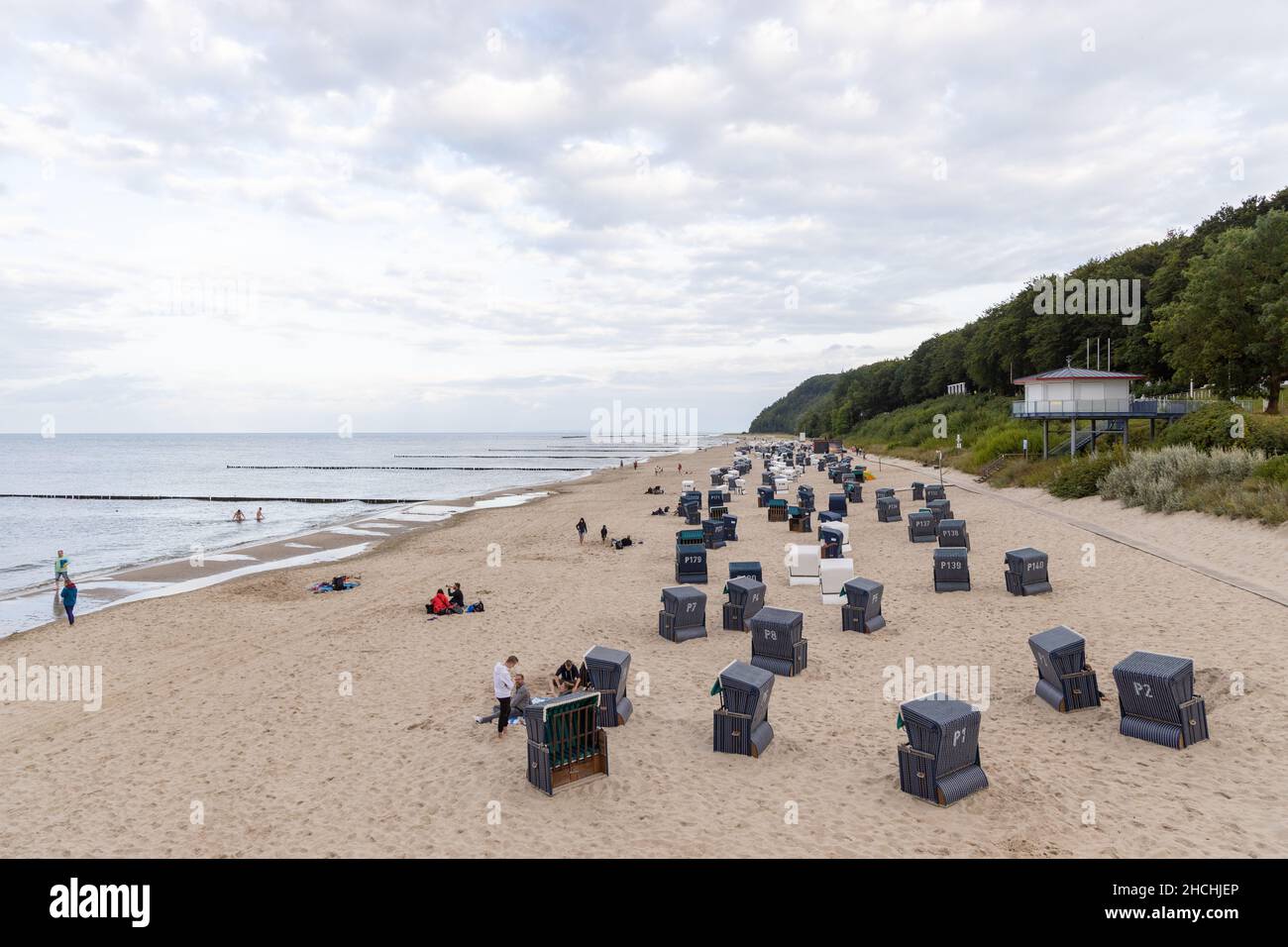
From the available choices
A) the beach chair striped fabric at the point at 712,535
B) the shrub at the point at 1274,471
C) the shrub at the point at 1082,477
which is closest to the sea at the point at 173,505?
the beach chair striped fabric at the point at 712,535

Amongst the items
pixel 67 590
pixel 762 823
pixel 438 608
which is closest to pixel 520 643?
pixel 438 608

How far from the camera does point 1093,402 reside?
126ft

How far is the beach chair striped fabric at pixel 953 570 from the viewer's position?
18.5 m

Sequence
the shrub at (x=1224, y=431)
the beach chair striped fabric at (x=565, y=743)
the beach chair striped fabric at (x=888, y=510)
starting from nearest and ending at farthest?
the beach chair striped fabric at (x=565, y=743) → the shrub at (x=1224, y=431) → the beach chair striped fabric at (x=888, y=510)

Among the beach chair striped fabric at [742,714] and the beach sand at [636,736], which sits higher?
the beach chair striped fabric at [742,714]

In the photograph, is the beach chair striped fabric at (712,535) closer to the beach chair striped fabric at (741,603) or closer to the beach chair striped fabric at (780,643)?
the beach chair striped fabric at (741,603)

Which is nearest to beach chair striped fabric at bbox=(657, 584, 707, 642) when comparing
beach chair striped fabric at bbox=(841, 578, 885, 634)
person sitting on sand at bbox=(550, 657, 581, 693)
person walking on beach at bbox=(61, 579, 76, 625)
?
beach chair striped fabric at bbox=(841, 578, 885, 634)

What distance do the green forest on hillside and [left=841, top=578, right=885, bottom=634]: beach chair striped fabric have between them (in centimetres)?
3223

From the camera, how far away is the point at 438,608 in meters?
18.4

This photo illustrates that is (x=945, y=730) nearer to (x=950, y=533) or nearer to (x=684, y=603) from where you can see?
(x=684, y=603)

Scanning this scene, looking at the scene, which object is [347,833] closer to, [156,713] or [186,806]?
[186,806]

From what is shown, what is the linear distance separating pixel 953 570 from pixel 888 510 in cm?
1309

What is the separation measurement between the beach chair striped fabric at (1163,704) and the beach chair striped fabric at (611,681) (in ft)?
22.0

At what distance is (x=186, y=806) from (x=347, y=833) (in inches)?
96.0
